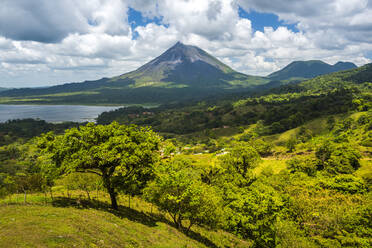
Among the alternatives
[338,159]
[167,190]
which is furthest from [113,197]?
[338,159]

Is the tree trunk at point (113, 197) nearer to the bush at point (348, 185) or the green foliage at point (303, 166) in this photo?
the bush at point (348, 185)

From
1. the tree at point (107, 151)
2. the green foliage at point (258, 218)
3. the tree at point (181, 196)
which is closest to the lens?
the tree at point (107, 151)

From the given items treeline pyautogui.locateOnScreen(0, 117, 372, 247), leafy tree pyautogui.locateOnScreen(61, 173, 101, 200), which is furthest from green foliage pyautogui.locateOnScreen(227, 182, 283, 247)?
leafy tree pyautogui.locateOnScreen(61, 173, 101, 200)

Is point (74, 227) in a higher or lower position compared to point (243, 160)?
higher

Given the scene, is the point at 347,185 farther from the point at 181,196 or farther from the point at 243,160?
the point at 181,196

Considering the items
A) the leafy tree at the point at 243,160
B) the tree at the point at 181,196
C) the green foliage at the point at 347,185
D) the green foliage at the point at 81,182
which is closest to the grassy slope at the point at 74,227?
the tree at the point at 181,196

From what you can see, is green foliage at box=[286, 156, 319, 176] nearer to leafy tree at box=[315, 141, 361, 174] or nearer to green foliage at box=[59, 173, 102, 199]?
leafy tree at box=[315, 141, 361, 174]

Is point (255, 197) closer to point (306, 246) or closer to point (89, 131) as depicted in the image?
point (306, 246)
